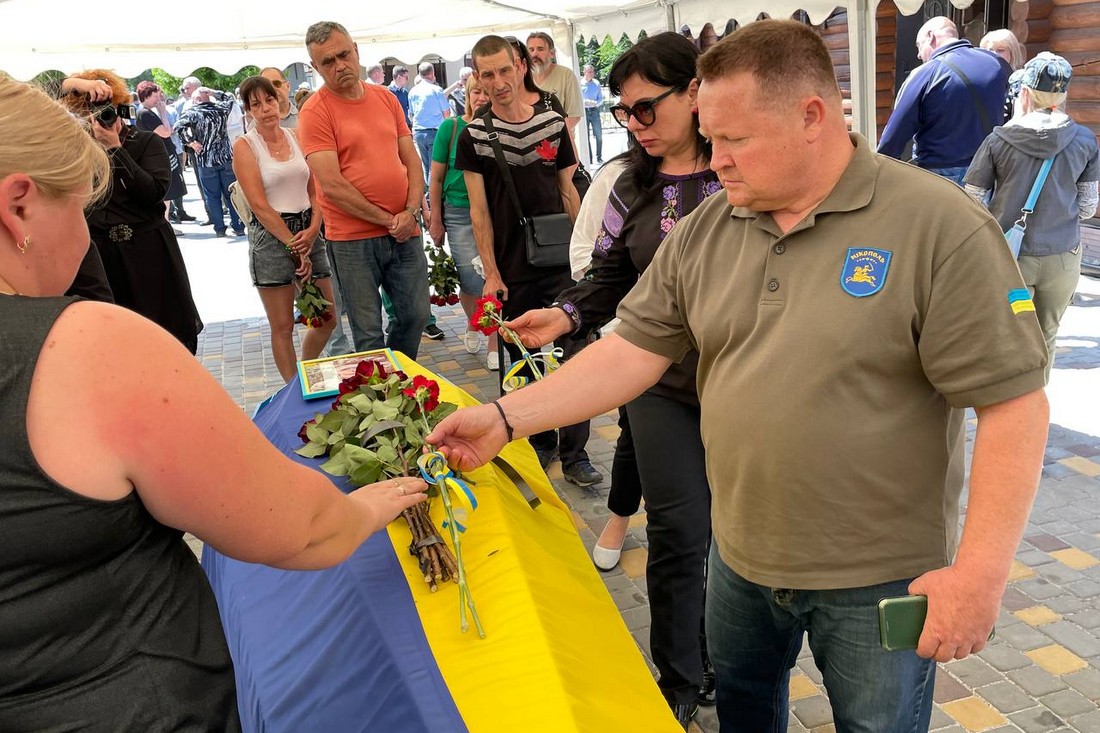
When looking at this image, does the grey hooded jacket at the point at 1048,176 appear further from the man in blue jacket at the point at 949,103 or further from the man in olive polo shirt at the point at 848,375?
the man in olive polo shirt at the point at 848,375

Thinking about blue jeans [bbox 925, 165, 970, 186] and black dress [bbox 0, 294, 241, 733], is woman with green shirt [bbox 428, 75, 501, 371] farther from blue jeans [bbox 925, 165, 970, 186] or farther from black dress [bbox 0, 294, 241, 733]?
black dress [bbox 0, 294, 241, 733]

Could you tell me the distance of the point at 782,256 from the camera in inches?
71.5

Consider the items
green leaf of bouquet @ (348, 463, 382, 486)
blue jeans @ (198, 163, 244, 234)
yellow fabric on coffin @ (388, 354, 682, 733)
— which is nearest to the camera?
yellow fabric on coffin @ (388, 354, 682, 733)

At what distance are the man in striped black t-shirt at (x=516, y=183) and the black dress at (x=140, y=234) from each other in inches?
60.4

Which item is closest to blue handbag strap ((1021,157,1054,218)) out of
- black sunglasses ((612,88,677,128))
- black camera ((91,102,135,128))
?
black sunglasses ((612,88,677,128))

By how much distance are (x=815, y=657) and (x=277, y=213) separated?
473cm

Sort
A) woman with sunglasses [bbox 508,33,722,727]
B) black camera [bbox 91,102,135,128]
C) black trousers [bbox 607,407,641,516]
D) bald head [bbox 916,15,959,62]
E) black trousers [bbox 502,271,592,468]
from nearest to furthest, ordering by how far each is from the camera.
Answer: woman with sunglasses [bbox 508,33,722,727], black trousers [bbox 607,407,641,516], black camera [bbox 91,102,135,128], black trousers [bbox 502,271,592,468], bald head [bbox 916,15,959,62]

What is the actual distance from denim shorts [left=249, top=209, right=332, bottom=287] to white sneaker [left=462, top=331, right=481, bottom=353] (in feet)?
5.87

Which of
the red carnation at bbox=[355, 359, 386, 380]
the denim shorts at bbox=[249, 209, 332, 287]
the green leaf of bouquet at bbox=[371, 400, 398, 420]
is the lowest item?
the denim shorts at bbox=[249, 209, 332, 287]

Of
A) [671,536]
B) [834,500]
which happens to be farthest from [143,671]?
[671,536]

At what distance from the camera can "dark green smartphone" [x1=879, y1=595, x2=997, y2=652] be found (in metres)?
1.65

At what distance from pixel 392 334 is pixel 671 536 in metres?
3.31

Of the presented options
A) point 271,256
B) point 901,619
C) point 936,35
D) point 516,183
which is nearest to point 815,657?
point 901,619

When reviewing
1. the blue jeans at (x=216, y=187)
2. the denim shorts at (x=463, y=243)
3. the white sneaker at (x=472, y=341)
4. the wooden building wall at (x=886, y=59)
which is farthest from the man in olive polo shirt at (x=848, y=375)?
the blue jeans at (x=216, y=187)
